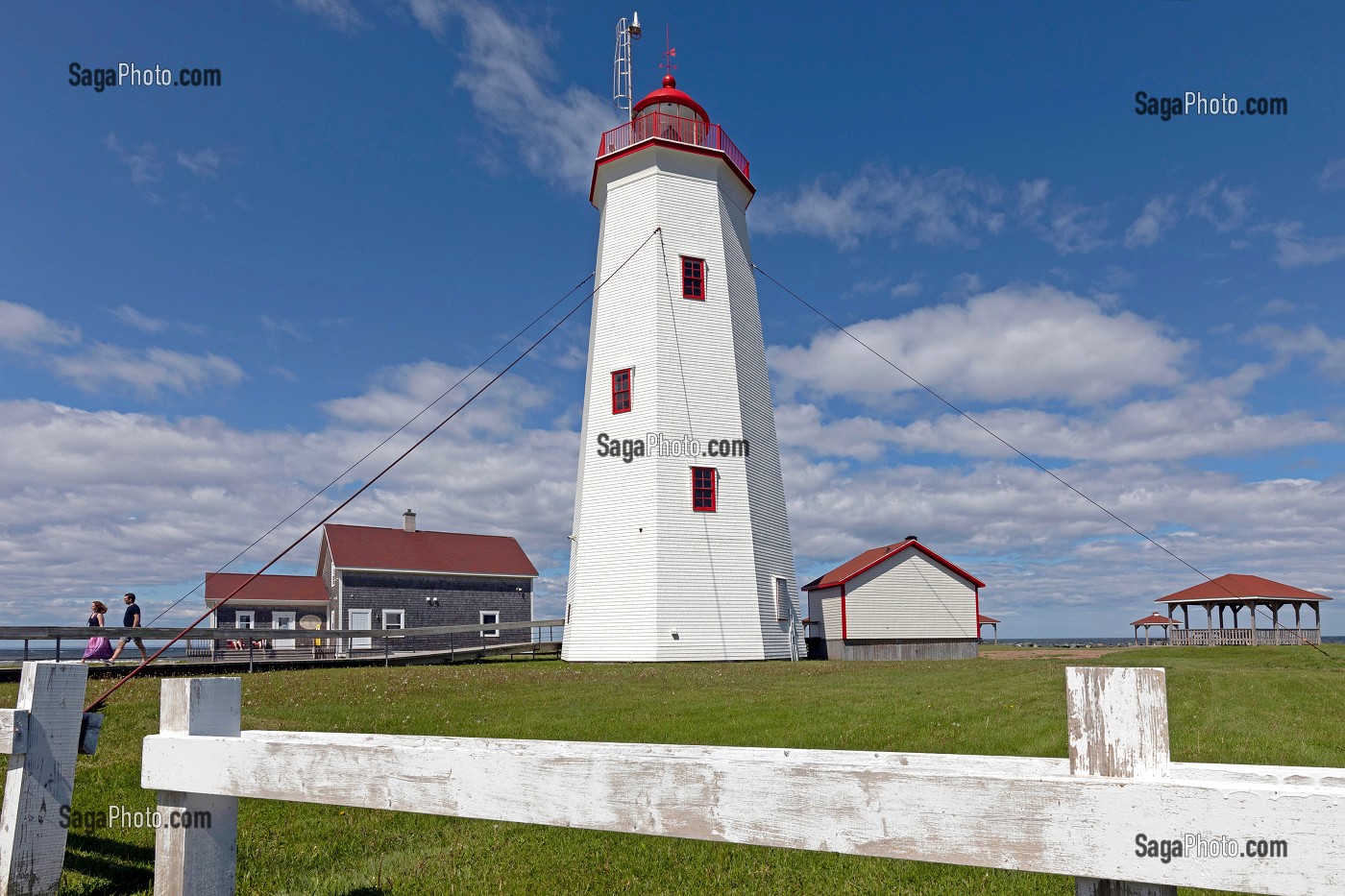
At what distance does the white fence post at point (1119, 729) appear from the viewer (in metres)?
2.12

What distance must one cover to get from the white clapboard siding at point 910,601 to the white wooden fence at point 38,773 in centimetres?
2864

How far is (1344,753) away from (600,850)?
25.7ft

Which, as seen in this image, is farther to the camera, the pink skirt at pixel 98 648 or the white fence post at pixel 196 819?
the pink skirt at pixel 98 648

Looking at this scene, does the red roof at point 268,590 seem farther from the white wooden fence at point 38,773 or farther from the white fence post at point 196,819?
the white fence post at point 196,819

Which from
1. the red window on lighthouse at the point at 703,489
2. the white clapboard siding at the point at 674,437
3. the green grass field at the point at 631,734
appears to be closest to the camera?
the green grass field at the point at 631,734

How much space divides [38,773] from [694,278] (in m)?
23.9

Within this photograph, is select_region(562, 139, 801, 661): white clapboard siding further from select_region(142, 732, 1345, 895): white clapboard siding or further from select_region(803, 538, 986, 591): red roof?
select_region(142, 732, 1345, 895): white clapboard siding

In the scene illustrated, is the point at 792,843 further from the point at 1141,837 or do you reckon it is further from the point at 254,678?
the point at 254,678

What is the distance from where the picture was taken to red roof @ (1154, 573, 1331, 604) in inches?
1496

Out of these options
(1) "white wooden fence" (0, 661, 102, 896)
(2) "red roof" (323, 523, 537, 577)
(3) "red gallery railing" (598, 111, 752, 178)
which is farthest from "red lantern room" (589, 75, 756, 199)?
(1) "white wooden fence" (0, 661, 102, 896)

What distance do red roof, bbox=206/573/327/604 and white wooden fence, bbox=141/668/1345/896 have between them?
37980 millimetres

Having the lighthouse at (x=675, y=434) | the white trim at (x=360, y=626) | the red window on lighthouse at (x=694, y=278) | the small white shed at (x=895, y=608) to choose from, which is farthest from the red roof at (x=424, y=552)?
the red window on lighthouse at (x=694, y=278)

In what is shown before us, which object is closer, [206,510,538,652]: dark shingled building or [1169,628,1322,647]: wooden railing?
[206,510,538,652]: dark shingled building

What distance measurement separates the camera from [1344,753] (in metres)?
8.67
